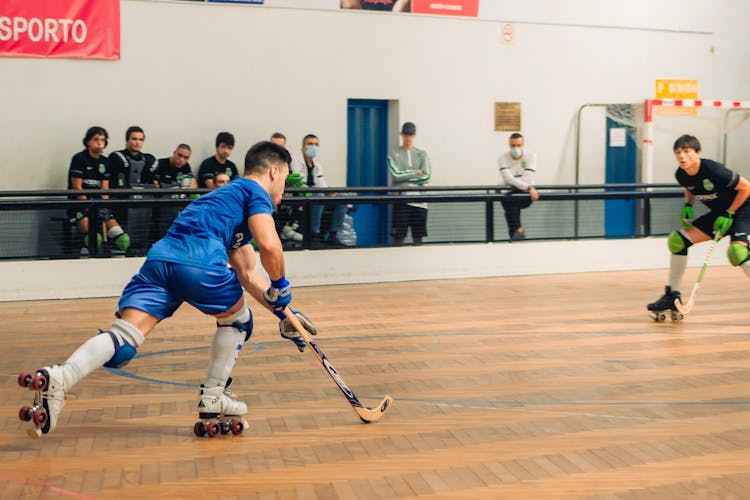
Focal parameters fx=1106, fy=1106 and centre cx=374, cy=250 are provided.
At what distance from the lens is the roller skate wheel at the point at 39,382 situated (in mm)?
5184

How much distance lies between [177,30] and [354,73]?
2.53 meters

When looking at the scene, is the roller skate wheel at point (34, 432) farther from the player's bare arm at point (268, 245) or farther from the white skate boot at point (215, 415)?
the player's bare arm at point (268, 245)

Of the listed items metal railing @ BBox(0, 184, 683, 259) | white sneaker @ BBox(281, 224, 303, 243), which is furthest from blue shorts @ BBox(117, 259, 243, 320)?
white sneaker @ BBox(281, 224, 303, 243)

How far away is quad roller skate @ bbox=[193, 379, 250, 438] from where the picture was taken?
5.85 m

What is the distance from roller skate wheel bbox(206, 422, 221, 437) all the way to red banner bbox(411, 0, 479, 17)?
1061cm

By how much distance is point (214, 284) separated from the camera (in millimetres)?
5672

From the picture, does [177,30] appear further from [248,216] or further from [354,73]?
[248,216]

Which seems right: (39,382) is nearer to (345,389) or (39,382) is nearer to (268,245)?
(268,245)

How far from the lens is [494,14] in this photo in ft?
52.3

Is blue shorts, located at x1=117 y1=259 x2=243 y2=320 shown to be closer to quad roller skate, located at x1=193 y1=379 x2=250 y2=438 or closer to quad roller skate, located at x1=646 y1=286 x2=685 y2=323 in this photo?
quad roller skate, located at x1=193 y1=379 x2=250 y2=438

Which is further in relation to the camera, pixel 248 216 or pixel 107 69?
pixel 107 69

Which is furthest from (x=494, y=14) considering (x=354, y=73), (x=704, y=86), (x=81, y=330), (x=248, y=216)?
(x=248, y=216)

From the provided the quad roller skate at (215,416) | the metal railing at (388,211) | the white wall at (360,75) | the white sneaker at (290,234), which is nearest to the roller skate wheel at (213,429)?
the quad roller skate at (215,416)

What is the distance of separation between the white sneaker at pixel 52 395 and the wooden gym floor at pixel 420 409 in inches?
8.4
